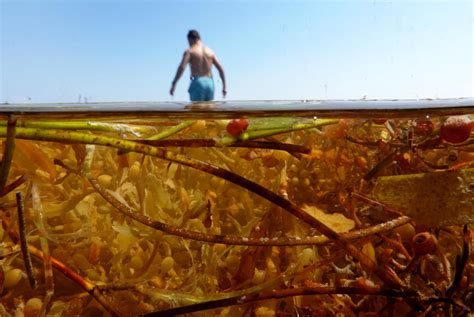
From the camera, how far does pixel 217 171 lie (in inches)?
28.2

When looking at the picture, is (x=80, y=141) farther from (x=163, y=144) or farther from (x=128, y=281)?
(x=128, y=281)

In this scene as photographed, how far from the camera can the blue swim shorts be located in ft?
14.0

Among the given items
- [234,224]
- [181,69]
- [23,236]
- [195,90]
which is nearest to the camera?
[23,236]

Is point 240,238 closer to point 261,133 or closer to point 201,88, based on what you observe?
point 261,133

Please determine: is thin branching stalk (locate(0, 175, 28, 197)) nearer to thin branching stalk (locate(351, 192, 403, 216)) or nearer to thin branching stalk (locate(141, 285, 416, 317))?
thin branching stalk (locate(141, 285, 416, 317))

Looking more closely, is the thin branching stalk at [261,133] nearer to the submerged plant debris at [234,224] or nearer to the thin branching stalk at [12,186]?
the submerged plant debris at [234,224]

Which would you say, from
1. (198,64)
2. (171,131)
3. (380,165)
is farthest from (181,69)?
(380,165)

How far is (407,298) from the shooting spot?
69cm

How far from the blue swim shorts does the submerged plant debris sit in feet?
11.2

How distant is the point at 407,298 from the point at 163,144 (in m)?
0.43

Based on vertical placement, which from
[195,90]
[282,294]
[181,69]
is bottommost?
[282,294]

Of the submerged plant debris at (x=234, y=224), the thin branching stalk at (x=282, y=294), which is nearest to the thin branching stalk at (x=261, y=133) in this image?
the submerged plant debris at (x=234, y=224)

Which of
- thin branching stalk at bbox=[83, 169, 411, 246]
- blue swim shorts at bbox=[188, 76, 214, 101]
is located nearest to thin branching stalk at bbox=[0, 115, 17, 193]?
thin branching stalk at bbox=[83, 169, 411, 246]

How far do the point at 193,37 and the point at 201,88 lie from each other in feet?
2.99
